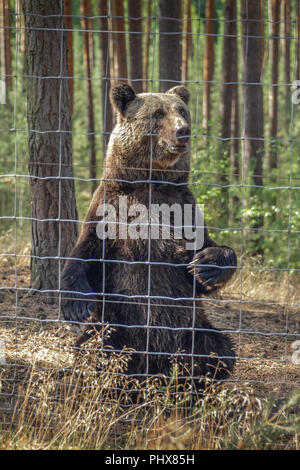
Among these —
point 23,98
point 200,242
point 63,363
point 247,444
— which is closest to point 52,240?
point 63,363

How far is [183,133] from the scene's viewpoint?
4000mm

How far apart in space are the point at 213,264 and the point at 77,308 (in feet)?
3.28

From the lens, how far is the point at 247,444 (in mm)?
3160

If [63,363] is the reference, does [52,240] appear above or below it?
above

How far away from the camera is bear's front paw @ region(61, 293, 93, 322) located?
397 cm

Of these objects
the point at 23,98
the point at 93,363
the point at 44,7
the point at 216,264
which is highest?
the point at 23,98

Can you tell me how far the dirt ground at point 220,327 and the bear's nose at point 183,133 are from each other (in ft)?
3.82

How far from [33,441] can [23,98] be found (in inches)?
526

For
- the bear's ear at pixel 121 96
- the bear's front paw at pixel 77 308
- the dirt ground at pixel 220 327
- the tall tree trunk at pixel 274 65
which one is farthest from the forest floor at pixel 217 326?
→ the tall tree trunk at pixel 274 65

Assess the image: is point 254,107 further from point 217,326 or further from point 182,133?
point 182,133

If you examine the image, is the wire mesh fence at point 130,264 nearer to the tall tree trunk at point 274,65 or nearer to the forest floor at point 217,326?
the forest floor at point 217,326

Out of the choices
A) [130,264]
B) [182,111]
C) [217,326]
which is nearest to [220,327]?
[217,326]

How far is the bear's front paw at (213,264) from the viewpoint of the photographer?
391cm

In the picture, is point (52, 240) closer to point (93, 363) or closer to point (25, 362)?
point (25, 362)
